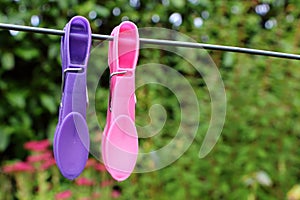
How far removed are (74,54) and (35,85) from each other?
152 centimetres

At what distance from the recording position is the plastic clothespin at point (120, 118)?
Answer: 750mm

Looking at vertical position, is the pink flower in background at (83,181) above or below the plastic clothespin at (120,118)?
below

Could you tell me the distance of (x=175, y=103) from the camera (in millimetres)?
2096

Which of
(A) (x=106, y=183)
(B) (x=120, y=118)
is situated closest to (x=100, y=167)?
(A) (x=106, y=183)

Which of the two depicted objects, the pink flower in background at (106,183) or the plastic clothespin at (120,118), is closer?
the plastic clothespin at (120,118)

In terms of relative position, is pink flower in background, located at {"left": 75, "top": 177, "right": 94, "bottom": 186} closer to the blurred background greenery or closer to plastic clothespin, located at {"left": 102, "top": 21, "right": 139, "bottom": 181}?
the blurred background greenery

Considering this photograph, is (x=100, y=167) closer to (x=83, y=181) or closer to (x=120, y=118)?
(x=83, y=181)

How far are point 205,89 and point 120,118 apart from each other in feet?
3.94

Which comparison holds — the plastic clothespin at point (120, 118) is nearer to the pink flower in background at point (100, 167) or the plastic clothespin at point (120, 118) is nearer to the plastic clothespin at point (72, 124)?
the plastic clothespin at point (72, 124)

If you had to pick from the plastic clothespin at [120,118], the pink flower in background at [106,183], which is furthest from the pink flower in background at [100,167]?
the plastic clothespin at [120,118]

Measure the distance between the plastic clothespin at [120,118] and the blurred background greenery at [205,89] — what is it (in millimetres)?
1044

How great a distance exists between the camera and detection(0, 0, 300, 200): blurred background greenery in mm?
1841

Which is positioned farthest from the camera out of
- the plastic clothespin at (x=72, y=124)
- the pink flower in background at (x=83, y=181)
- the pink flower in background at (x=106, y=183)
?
the pink flower in background at (x=106, y=183)

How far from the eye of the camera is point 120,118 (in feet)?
2.46
